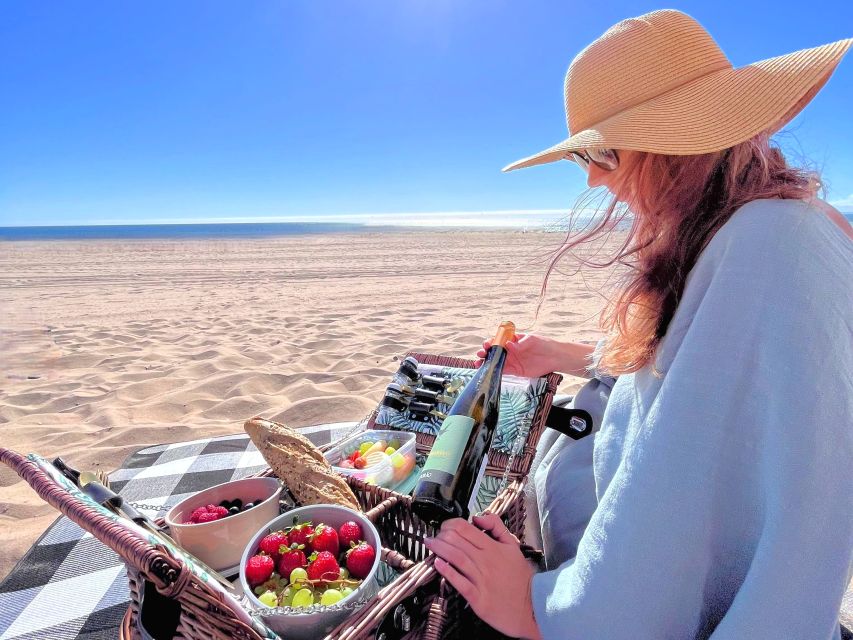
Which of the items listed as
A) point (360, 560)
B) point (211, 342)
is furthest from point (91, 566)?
point (211, 342)

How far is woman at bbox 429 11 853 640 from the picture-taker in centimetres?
72

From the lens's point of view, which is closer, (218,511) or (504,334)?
(218,511)

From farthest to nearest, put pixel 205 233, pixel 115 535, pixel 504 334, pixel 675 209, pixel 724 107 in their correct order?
pixel 205 233 < pixel 504 334 < pixel 675 209 < pixel 724 107 < pixel 115 535

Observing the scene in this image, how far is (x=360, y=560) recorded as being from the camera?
1010mm

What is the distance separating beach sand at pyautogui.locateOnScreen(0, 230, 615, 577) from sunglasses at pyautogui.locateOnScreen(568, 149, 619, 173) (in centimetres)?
41

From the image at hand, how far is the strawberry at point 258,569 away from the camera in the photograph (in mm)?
987

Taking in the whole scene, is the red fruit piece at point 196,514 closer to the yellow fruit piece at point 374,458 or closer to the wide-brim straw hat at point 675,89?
the yellow fruit piece at point 374,458

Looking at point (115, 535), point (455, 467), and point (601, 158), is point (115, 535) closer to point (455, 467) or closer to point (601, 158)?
point (455, 467)

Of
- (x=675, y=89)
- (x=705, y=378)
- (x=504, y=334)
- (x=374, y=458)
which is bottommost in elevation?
(x=374, y=458)

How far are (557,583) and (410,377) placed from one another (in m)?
1.09

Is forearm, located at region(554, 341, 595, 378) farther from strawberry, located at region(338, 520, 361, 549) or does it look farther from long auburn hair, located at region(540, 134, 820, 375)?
strawberry, located at region(338, 520, 361, 549)

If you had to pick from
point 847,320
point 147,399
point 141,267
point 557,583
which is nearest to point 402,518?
point 557,583

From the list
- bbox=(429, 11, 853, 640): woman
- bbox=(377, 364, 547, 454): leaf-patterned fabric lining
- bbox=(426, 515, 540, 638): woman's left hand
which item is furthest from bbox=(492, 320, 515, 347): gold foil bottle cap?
bbox=(426, 515, 540, 638): woman's left hand

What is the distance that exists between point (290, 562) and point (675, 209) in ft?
3.27
